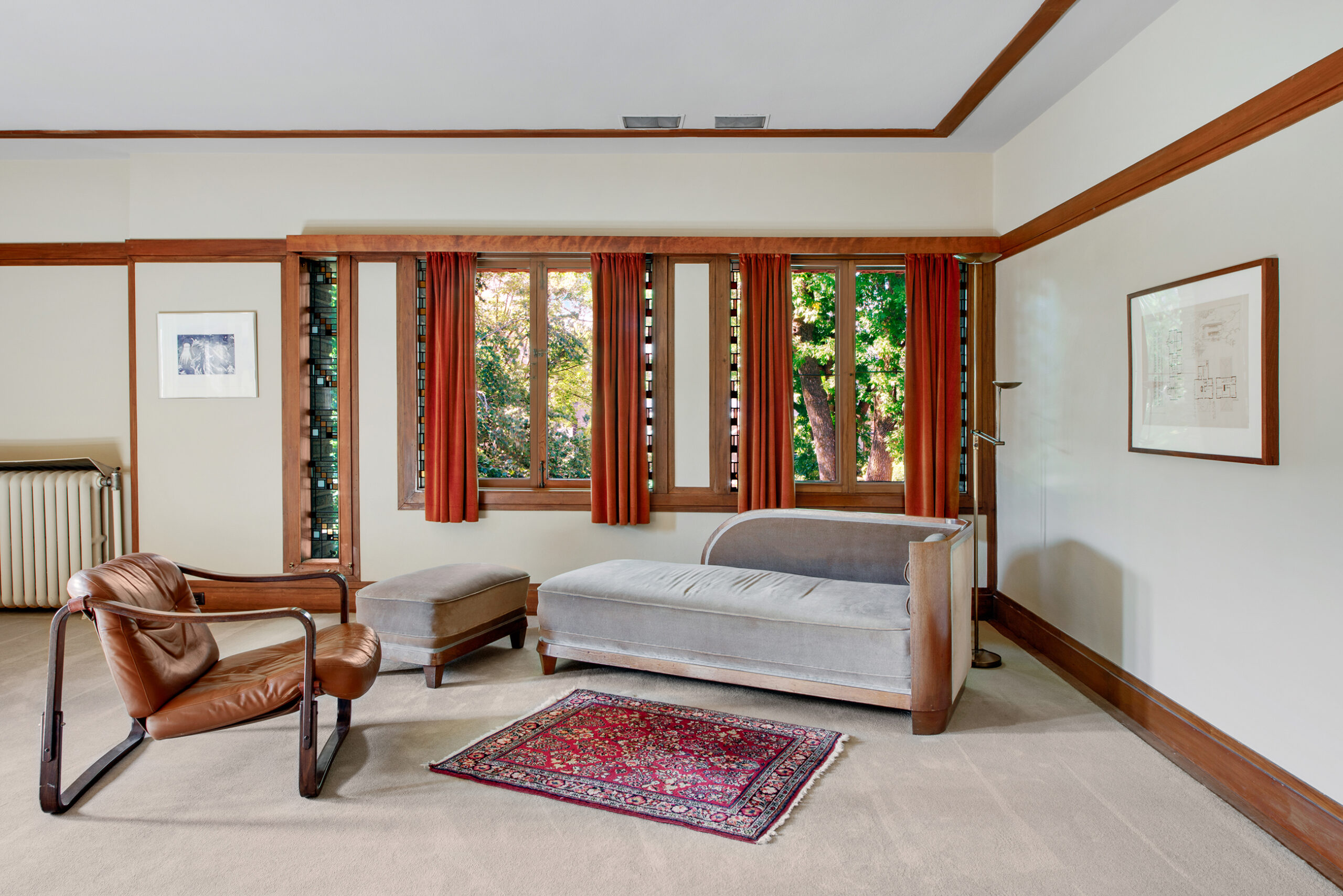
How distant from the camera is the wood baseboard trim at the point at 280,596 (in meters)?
4.98

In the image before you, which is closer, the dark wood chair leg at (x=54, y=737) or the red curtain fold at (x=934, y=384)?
the dark wood chair leg at (x=54, y=737)

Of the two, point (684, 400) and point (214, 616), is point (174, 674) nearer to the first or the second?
point (214, 616)

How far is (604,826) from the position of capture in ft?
7.81

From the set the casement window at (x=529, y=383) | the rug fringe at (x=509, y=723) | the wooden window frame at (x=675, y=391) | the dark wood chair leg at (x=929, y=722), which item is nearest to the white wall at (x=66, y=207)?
the wooden window frame at (x=675, y=391)

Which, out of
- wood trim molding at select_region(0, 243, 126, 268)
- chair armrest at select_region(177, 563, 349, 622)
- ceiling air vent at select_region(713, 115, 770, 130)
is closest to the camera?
chair armrest at select_region(177, 563, 349, 622)

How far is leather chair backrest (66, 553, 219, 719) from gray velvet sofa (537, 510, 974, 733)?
148 cm

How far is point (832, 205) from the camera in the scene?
15.8ft

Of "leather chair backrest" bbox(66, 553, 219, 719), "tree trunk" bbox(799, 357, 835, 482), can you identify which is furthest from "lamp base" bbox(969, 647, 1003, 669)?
"leather chair backrest" bbox(66, 553, 219, 719)

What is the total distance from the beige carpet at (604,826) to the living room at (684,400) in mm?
17

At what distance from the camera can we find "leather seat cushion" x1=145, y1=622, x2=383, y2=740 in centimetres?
247

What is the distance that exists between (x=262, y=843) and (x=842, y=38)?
367 centimetres

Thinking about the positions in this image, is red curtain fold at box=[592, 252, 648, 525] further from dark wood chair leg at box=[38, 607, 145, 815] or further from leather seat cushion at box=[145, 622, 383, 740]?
dark wood chair leg at box=[38, 607, 145, 815]

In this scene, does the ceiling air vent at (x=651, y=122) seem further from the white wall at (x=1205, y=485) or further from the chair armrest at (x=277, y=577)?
the chair armrest at (x=277, y=577)

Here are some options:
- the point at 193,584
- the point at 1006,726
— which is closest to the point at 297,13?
the point at 193,584
